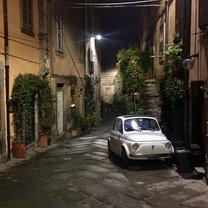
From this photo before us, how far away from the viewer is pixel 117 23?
37.4 m

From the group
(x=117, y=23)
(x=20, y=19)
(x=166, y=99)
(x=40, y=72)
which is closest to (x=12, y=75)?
(x=20, y=19)

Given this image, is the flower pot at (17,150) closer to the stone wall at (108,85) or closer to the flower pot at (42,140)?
the flower pot at (42,140)

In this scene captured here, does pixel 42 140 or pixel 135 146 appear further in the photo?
pixel 42 140

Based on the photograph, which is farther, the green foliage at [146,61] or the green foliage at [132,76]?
the green foliage at [146,61]

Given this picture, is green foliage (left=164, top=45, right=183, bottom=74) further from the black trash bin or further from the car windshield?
the black trash bin

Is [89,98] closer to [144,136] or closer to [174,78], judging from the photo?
[174,78]

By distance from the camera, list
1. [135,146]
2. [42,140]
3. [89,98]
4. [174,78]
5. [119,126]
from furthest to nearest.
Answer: [89,98]
[42,140]
[174,78]
[119,126]
[135,146]

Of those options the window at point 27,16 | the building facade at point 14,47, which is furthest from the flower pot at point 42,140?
the window at point 27,16

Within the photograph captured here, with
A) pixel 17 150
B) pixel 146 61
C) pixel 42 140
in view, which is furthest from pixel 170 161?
pixel 146 61

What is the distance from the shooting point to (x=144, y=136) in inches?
441

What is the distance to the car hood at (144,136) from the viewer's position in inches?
434

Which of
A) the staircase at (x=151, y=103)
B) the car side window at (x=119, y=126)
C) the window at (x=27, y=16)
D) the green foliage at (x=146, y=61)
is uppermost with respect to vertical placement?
the window at (x=27, y=16)

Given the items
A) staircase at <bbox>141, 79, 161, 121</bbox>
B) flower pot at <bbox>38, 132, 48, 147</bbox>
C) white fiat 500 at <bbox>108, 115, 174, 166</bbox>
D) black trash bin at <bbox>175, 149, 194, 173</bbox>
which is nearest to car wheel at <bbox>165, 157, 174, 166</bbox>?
white fiat 500 at <bbox>108, 115, 174, 166</bbox>

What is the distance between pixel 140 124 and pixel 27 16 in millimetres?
6704
